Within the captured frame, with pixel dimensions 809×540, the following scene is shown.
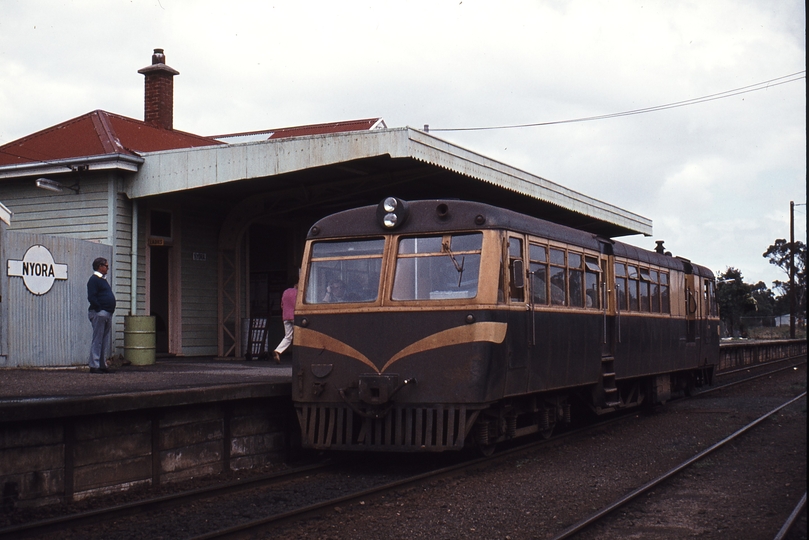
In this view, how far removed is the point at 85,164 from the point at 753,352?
101 feet

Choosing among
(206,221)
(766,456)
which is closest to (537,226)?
(766,456)

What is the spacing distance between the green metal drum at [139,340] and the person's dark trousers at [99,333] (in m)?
2.78

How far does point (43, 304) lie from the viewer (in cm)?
1421

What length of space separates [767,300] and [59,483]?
3283 inches

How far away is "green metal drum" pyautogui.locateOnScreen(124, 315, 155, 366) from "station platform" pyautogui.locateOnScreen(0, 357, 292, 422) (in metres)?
0.22

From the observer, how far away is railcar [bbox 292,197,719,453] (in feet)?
30.3

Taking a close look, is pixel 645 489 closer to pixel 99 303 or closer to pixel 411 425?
pixel 411 425

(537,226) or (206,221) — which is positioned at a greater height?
(206,221)

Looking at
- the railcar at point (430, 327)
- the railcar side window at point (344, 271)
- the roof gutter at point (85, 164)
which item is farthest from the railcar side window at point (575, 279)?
the roof gutter at point (85, 164)

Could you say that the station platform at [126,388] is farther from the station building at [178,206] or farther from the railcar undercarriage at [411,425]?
the station building at [178,206]

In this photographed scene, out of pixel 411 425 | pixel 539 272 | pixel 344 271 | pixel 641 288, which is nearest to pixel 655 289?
pixel 641 288

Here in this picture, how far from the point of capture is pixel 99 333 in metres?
12.6

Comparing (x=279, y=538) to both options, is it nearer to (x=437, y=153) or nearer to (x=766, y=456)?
(x=766, y=456)

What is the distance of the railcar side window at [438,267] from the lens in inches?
372
